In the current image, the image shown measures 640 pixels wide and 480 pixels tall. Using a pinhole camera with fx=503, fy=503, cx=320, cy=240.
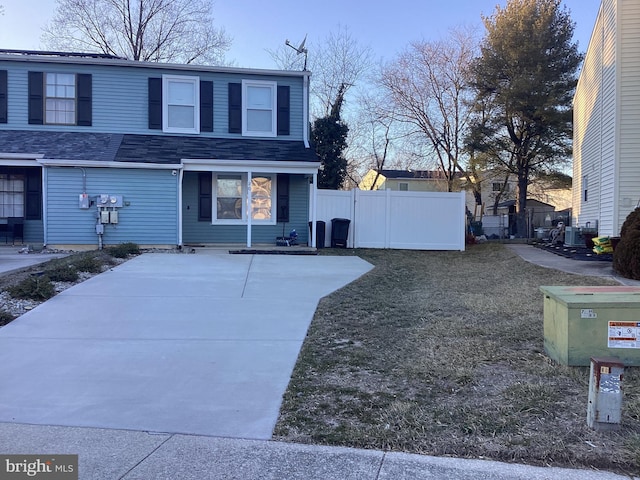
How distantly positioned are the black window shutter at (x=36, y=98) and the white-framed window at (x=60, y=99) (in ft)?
0.48

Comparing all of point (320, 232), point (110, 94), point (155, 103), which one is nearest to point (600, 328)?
point (320, 232)

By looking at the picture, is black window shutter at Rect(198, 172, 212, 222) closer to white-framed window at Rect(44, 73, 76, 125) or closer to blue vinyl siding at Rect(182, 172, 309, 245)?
blue vinyl siding at Rect(182, 172, 309, 245)

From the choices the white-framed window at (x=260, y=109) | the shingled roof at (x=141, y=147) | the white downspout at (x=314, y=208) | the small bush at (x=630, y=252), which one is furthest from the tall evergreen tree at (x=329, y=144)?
the small bush at (x=630, y=252)

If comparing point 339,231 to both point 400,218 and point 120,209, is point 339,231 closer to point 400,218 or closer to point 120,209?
point 400,218

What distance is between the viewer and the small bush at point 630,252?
32.1 feet

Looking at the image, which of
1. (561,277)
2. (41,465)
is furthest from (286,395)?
(561,277)

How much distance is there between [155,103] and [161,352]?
11.7 m

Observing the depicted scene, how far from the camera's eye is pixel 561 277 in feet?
34.8

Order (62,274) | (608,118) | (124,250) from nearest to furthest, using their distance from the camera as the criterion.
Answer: (62,274) → (124,250) → (608,118)

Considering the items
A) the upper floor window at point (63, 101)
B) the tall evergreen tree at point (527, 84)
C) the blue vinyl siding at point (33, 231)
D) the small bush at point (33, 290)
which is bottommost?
the small bush at point (33, 290)

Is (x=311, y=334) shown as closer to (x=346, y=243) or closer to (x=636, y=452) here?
(x=636, y=452)

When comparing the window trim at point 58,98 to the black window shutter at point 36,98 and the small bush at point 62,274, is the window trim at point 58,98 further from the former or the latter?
the small bush at point 62,274

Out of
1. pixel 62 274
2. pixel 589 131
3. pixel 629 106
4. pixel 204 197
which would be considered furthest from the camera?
pixel 589 131

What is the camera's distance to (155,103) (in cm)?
1548
